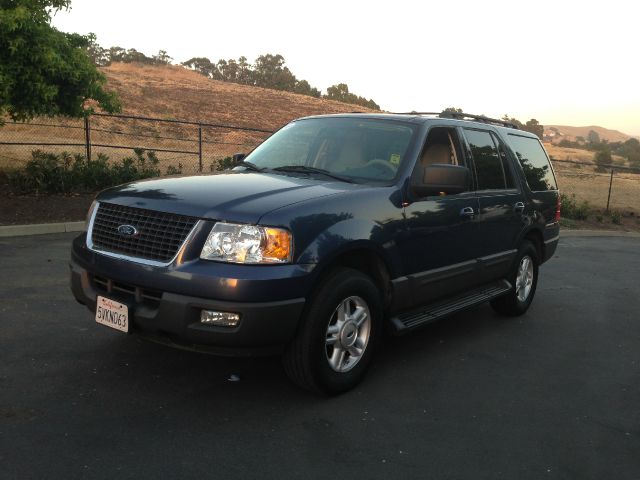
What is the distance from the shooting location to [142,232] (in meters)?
3.87

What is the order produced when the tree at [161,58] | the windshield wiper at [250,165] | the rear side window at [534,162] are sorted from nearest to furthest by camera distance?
the windshield wiper at [250,165] < the rear side window at [534,162] < the tree at [161,58]

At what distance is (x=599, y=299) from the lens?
7879 millimetres

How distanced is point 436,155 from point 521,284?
226 cm

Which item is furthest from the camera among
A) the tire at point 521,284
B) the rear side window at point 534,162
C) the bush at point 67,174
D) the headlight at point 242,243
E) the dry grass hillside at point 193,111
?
the dry grass hillside at point 193,111

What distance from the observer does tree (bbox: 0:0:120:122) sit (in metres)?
10.3

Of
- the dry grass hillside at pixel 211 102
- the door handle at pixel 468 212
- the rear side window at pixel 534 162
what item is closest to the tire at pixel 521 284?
the rear side window at pixel 534 162

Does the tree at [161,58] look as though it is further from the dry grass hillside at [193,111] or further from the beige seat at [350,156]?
the beige seat at [350,156]

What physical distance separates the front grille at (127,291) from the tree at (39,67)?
7711 millimetres

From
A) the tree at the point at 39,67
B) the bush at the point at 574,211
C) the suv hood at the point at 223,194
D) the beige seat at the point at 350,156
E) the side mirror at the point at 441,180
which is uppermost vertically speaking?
the tree at the point at 39,67

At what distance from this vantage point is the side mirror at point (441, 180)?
4543 millimetres

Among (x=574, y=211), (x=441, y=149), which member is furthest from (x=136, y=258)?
(x=574, y=211)

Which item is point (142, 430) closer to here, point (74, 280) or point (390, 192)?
point (74, 280)

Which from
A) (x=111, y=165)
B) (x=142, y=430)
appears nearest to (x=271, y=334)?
(x=142, y=430)

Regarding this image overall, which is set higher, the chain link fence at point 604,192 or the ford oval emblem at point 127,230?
the ford oval emblem at point 127,230
